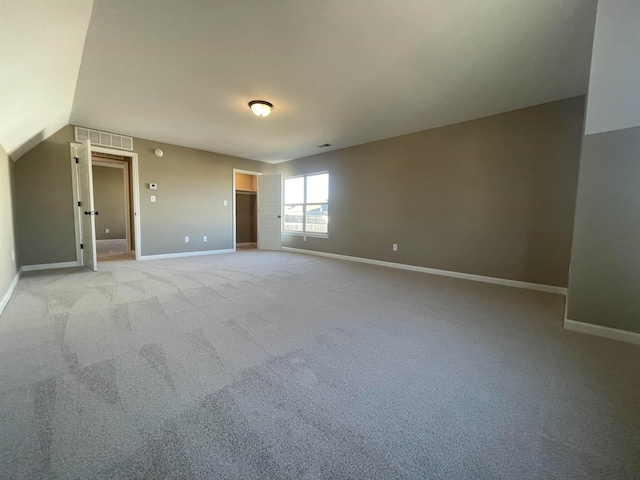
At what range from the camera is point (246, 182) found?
8.06 metres

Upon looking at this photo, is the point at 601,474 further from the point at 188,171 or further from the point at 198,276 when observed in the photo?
the point at 188,171

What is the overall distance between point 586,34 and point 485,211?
2199mm

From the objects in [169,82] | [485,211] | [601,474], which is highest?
[169,82]

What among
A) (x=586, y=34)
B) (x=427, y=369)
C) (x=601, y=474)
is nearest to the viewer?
(x=601, y=474)

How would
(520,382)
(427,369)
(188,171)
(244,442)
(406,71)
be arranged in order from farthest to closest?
(188,171)
(406,71)
(427,369)
(520,382)
(244,442)

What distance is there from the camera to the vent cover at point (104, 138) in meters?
4.48

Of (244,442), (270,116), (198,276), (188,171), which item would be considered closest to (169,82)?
(270,116)

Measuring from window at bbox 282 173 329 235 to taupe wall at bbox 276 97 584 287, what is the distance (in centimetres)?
74

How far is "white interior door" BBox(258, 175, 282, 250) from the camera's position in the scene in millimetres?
6891

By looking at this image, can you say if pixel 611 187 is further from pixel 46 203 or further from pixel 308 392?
pixel 46 203

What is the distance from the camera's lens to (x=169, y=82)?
2.98 m

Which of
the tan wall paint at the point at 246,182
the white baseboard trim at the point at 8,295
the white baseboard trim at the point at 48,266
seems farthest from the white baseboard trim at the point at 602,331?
the tan wall paint at the point at 246,182

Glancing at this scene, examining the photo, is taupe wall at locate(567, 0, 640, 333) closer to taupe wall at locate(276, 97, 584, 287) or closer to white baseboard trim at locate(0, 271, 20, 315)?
taupe wall at locate(276, 97, 584, 287)

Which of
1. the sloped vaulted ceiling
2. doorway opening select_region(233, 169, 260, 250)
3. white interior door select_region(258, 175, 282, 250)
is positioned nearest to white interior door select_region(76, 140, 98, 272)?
the sloped vaulted ceiling
